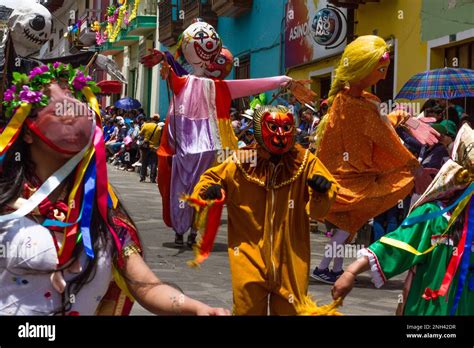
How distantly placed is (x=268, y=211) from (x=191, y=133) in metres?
4.00

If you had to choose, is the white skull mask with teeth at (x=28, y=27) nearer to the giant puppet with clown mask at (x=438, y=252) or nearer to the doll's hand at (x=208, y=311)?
the giant puppet with clown mask at (x=438, y=252)

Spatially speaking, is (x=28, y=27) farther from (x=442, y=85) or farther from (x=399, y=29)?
(x=399, y=29)

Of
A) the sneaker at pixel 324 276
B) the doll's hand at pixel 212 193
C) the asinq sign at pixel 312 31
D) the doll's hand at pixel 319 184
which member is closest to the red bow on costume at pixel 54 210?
the doll's hand at pixel 212 193

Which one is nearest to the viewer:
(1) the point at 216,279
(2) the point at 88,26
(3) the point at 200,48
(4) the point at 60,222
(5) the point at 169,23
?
(4) the point at 60,222

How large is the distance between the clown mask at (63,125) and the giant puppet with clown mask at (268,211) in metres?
1.40

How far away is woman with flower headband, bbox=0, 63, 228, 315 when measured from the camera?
2.79m

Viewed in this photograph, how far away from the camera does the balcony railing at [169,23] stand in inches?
1065

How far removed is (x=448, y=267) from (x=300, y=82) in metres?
4.24

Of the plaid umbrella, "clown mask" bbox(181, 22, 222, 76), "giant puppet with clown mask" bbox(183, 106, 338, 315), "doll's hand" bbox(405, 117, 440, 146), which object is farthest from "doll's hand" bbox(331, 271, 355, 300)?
the plaid umbrella

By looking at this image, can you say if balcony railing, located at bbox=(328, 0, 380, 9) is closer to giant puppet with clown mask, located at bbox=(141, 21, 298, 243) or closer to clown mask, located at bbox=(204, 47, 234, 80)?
clown mask, located at bbox=(204, 47, 234, 80)

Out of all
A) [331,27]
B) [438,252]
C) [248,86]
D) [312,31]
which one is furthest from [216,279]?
[312,31]

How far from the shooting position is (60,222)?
111 inches

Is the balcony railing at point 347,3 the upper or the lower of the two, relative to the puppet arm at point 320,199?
upper
